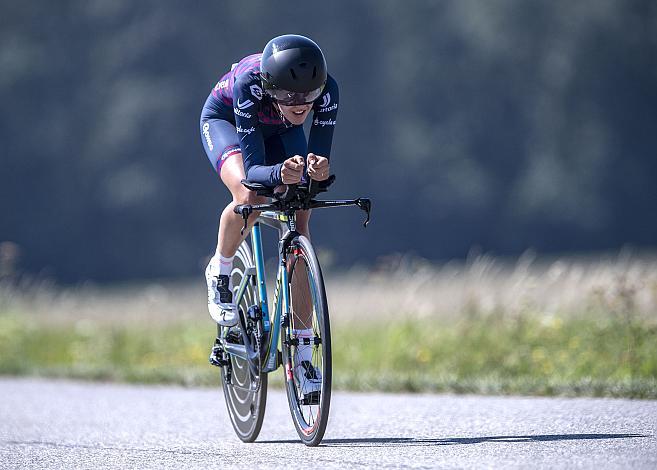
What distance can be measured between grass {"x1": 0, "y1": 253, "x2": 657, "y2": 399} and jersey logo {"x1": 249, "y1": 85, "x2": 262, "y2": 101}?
331 cm

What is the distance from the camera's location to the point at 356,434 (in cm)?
738

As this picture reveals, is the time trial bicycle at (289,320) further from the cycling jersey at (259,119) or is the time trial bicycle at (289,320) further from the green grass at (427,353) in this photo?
the green grass at (427,353)

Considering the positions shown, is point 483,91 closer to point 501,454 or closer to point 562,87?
point 562,87

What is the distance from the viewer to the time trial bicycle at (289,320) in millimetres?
6469

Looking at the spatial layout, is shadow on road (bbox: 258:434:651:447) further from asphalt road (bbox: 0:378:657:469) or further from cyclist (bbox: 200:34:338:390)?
cyclist (bbox: 200:34:338:390)

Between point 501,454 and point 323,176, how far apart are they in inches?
62.8

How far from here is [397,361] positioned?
11.7 metres

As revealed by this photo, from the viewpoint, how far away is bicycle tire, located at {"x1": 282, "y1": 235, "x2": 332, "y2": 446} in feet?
20.7

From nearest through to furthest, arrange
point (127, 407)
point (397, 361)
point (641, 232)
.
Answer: point (127, 407) < point (397, 361) < point (641, 232)

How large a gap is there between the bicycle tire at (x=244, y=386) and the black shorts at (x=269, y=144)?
1.72 ft

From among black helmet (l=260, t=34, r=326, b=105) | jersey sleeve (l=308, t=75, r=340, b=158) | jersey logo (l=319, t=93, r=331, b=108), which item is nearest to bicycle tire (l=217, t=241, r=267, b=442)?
jersey sleeve (l=308, t=75, r=340, b=158)

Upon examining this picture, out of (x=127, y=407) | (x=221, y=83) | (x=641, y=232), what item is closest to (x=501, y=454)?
(x=221, y=83)

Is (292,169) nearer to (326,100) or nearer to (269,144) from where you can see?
(326,100)

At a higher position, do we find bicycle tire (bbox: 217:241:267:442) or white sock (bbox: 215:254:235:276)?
white sock (bbox: 215:254:235:276)
